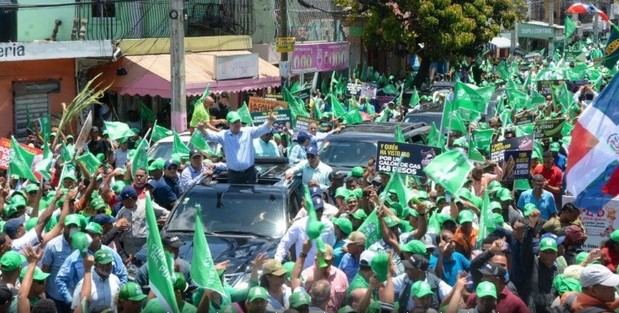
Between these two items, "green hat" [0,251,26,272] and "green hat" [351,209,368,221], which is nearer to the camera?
"green hat" [0,251,26,272]

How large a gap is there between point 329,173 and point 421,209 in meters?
3.22

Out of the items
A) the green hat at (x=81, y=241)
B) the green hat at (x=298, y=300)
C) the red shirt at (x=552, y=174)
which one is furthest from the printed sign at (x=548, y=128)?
the green hat at (x=298, y=300)

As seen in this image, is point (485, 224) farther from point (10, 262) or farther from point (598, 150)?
point (10, 262)

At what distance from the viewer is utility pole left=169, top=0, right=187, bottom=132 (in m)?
19.0

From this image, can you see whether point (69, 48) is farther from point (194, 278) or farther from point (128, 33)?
point (194, 278)

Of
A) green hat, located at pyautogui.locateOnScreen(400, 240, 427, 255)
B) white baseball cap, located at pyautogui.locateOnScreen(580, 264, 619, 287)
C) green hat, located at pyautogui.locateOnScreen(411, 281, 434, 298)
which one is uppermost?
white baseball cap, located at pyautogui.locateOnScreen(580, 264, 619, 287)

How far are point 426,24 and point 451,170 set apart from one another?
2346 centimetres

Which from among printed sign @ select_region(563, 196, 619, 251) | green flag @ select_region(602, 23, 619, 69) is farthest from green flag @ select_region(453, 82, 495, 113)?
printed sign @ select_region(563, 196, 619, 251)

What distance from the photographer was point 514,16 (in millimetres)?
39125

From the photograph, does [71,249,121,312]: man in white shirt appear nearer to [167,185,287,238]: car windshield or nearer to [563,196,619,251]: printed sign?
[167,185,287,238]: car windshield

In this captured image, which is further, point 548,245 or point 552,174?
point 552,174

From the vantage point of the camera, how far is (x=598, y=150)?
26.9ft

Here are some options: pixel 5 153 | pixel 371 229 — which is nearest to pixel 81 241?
pixel 371 229

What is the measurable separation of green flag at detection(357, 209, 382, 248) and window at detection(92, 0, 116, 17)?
1465 centimetres
